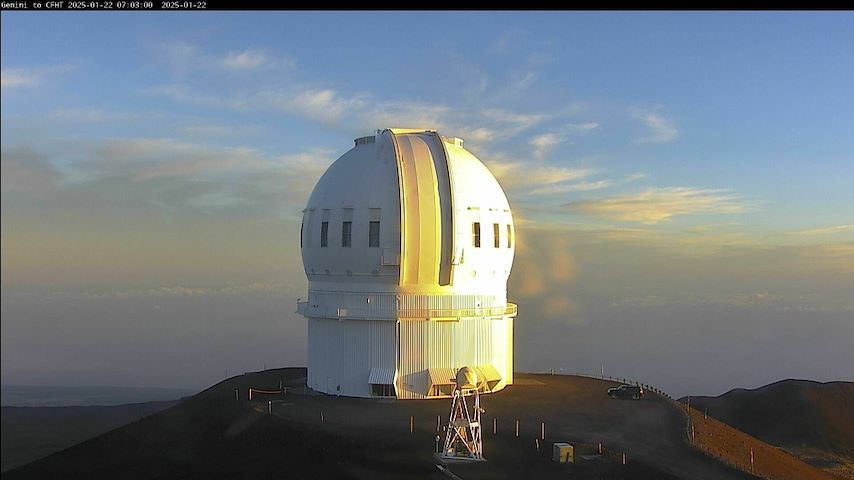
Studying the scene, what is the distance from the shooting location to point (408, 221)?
32.9m

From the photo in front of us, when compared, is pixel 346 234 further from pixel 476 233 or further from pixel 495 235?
pixel 495 235

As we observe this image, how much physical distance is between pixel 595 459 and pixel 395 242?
13.8 meters

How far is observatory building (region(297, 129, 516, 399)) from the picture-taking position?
3306 centimetres

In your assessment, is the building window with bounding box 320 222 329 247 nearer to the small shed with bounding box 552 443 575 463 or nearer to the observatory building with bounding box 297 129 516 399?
the observatory building with bounding box 297 129 516 399

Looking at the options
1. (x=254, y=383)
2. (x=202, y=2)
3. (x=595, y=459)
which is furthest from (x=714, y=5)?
(x=254, y=383)

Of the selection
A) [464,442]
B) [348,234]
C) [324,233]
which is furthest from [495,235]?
[464,442]

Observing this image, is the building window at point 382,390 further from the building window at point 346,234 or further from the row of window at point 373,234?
the building window at point 346,234

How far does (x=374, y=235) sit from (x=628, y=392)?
44.9ft

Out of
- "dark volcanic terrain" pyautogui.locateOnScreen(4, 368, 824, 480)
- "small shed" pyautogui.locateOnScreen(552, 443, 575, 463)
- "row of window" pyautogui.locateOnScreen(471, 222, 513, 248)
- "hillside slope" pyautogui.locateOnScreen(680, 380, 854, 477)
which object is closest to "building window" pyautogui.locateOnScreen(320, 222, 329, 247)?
"row of window" pyautogui.locateOnScreen(471, 222, 513, 248)

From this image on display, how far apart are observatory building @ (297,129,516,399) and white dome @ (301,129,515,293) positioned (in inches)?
1.9

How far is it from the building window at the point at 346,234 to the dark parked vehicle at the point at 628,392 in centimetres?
1407

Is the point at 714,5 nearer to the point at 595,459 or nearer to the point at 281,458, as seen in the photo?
the point at 595,459

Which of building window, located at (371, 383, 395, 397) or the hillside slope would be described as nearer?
building window, located at (371, 383, 395, 397)

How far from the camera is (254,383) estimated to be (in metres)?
37.3
